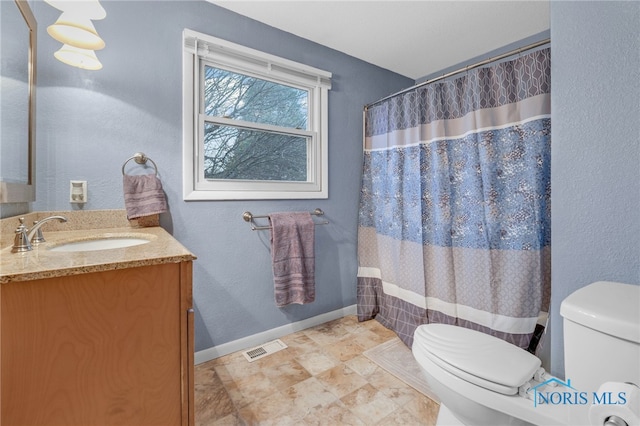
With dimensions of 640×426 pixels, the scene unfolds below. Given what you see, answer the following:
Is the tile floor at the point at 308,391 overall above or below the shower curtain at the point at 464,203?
below

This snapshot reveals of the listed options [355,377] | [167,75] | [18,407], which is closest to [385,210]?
[355,377]

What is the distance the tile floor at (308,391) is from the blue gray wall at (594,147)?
2.39ft

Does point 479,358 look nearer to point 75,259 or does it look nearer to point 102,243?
point 75,259

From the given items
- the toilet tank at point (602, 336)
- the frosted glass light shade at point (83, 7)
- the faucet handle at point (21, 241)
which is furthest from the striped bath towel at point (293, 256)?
the toilet tank at point (602, 336)

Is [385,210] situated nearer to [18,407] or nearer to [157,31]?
[157,31]

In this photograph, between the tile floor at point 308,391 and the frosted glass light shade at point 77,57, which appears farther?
the tile floor at point 308,391

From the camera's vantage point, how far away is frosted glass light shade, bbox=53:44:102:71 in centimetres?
113

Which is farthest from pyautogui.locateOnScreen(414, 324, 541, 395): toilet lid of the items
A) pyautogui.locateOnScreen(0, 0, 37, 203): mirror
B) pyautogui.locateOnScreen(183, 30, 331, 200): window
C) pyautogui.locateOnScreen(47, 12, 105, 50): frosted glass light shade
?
pyautogui.locateOnScreen(47, 12, 105, 50): frosted glass light shade

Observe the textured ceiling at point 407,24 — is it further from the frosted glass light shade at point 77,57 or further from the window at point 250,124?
the frosted glass light shade at point 77,57

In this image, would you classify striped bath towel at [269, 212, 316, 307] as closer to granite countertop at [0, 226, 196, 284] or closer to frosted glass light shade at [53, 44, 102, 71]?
granite countertop at [0, 226, 196, 284]

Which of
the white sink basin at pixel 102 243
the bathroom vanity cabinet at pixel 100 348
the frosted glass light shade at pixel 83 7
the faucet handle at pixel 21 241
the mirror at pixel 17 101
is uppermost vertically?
the frosted glass light shade at pixel 83 7

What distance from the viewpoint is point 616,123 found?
859 millimetres

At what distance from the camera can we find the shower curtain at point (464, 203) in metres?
1.36

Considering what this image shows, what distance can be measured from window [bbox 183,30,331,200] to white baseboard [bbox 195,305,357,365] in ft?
3.11
